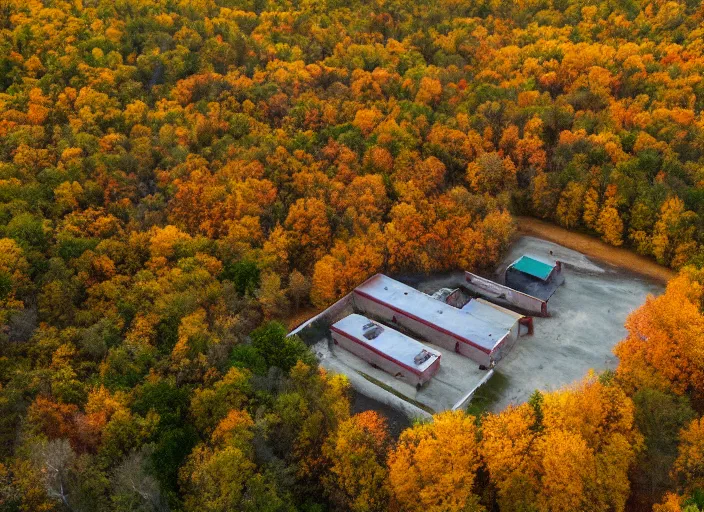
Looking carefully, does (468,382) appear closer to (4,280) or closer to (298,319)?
(298,319)

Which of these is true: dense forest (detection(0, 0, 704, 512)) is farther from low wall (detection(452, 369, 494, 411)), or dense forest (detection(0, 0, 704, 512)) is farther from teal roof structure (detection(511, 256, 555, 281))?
low wall (detection(452, 369, 494, 411))

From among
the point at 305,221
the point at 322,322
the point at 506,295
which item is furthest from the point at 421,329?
the point at 305,221

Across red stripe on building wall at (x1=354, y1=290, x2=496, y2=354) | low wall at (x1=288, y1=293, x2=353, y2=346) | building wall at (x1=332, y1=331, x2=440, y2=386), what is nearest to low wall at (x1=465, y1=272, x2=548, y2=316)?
red stripe on building wall at (x1=354, y1=290, x2=496, y2=354)

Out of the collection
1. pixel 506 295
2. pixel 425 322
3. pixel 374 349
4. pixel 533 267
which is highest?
pixel 533 267

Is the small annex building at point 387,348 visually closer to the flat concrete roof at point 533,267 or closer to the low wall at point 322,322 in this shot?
the low wall at point 322,322

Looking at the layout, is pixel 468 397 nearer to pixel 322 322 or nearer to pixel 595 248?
pixel 322 322

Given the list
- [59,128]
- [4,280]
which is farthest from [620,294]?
[59,128]
